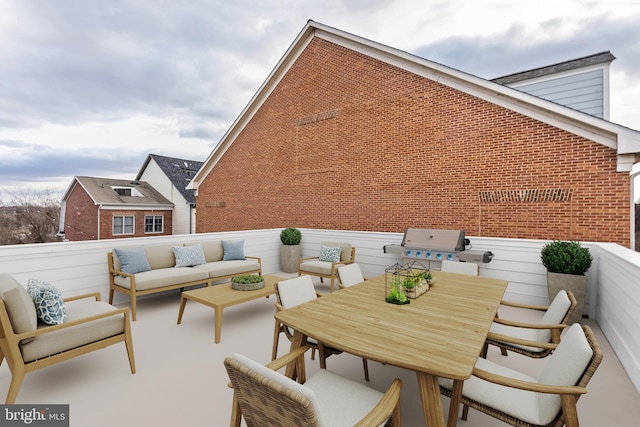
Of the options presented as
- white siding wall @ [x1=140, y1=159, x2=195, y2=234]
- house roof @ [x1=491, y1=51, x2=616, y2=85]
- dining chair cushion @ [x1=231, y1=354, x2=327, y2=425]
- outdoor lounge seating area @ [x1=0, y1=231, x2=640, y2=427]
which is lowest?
outdoor lounge seating area @ [x1=0, y1=231, x2=640, y2=427]

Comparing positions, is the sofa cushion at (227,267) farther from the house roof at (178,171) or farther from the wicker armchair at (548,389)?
the house roof at (178,171)

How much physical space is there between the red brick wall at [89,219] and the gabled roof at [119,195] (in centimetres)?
32

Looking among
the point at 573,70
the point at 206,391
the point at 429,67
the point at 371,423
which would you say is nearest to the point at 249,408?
the point at 371,423

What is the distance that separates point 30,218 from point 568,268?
19.2 metres

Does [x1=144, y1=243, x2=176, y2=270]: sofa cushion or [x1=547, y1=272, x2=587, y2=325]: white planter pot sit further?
[x1=144, y1=243, x2=176, y2=270]: sofa cushion

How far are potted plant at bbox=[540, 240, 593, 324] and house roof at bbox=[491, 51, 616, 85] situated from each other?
4306 millimetres

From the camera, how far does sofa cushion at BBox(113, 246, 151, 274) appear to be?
4.41 metres

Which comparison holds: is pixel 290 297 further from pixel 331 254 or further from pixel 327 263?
pixel 331 254

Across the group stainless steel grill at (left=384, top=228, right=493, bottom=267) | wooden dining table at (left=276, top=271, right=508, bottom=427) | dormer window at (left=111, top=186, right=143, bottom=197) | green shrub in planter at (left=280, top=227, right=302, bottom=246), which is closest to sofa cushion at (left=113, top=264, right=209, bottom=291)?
green shrub in planter at (left=280, top=227, right=302, bottom=246)

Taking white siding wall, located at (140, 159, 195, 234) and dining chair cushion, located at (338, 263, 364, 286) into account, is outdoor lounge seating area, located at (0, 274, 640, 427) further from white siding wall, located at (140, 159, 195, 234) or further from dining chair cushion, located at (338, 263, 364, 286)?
white siding wall, located at (140, 159, 195, 234)

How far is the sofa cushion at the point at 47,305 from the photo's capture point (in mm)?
2422

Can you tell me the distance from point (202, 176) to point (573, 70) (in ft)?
35.6

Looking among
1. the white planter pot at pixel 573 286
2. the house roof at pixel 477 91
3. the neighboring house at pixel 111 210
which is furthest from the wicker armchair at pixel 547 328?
the neighboring house at pixel 111 210

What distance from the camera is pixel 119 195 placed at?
14.6 m
